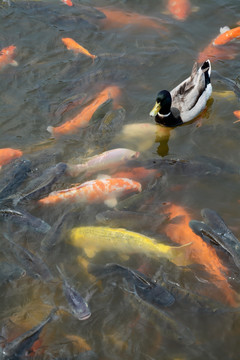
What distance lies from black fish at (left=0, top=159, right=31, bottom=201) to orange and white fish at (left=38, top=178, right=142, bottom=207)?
1.56ft

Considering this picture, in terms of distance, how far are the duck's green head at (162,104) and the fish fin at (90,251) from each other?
2.85 meters

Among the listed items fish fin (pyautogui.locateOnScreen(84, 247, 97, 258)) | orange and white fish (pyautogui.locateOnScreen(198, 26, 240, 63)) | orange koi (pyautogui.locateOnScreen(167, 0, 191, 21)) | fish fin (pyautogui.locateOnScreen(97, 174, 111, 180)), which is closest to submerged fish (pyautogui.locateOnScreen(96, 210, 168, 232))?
fish fin (pyautogui.locateOnScreen(84, 247, 97, 258))

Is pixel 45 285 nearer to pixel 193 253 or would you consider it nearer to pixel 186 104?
pixel 193 253

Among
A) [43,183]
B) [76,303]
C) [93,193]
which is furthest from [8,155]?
[76,303]

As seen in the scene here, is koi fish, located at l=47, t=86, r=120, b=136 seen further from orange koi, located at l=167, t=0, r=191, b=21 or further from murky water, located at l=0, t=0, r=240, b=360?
orange koi, located at l=167, t=0, r=191, b=21

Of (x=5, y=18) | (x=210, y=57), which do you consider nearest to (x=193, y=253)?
(x=210, y=57)

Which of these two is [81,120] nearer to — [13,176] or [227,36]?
[13,176]

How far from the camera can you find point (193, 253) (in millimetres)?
5289

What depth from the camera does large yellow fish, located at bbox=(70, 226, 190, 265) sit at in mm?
5133

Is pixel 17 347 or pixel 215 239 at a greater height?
pixel 215 239

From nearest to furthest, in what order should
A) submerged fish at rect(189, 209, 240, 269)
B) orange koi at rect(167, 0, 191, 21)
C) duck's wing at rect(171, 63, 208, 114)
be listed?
submerged fish at rect(189, 209, 240, 269) → duck's wing at rect(171, 63, 208, 114) → orange koi at rect(167, 0, 191, 21)

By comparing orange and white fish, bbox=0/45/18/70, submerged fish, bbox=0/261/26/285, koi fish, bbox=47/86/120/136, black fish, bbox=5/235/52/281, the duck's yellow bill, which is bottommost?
submerged fish, bbox=0/261/26/285

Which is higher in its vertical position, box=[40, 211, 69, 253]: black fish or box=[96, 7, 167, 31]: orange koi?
box=[96, 7, 167, 31]: orange koi

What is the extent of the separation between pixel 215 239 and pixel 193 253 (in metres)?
0.32
